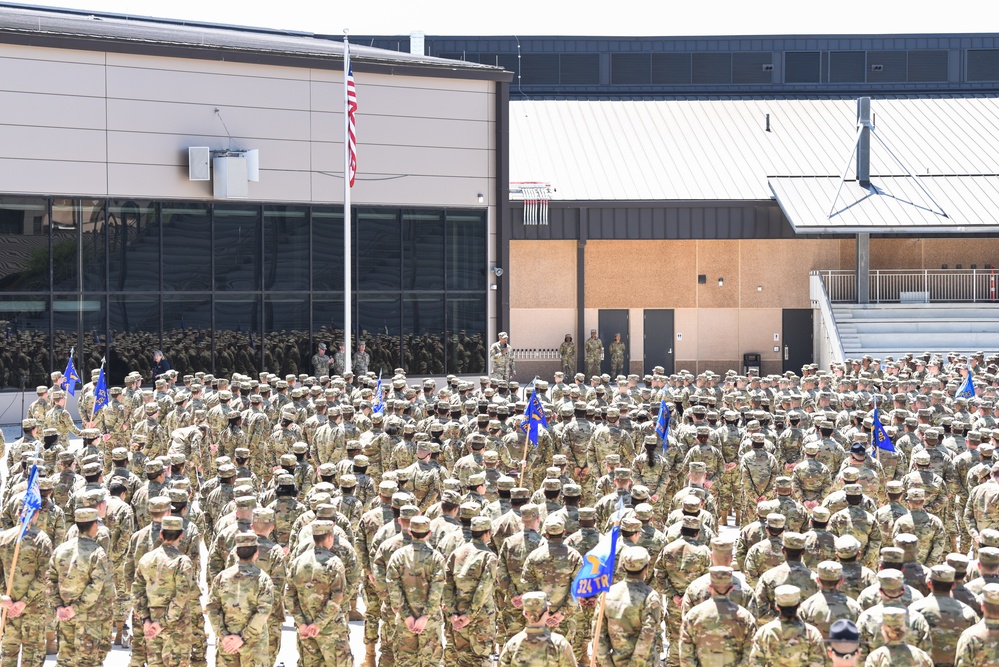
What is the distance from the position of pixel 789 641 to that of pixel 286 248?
2355 cm

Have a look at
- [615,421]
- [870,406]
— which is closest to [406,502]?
[615,421]

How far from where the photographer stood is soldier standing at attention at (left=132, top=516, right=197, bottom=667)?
10.5m

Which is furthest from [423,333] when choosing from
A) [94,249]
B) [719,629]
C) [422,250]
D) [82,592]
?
[719,629]

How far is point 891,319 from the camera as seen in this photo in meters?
34.2

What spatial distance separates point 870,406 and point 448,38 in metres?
34.5

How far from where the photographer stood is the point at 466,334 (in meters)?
32.6

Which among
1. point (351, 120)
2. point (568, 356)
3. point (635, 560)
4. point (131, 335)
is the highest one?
point (351, 120)

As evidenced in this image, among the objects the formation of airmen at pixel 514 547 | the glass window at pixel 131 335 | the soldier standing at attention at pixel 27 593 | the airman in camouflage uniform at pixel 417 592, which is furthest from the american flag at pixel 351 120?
the airman in camouflage uniform at pixel 417 592

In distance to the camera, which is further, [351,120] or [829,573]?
[351,120]

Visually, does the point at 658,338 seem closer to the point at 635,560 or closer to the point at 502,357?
the point at 502,357

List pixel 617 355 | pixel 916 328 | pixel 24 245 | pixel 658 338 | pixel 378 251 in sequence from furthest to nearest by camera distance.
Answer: pixel 658 338
pixel 617 355
pixel 916 328
pixel 378 251
pixel 24 245

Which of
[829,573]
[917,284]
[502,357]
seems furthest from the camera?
[917,284]

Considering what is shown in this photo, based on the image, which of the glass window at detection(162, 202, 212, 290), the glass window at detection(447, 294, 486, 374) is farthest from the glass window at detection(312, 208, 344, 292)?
the glass window at detection(447, 294, 486, 374)

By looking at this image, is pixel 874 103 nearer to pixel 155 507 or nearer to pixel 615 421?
pixel 615 421
